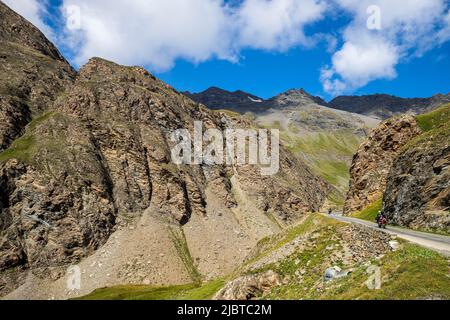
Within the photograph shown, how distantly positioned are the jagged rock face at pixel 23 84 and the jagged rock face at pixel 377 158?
120594 mm

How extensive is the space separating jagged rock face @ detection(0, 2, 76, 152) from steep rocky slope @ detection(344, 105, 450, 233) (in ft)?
402

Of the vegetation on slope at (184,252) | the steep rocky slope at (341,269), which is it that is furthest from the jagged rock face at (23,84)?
the steep rocky slope at (341,269)

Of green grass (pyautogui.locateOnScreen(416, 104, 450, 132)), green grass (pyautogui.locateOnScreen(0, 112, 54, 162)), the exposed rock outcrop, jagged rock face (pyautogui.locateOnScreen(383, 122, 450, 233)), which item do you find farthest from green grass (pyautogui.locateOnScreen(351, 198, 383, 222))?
green grass (pyautogui.locateOnScreen(0, 112, 54, 162))

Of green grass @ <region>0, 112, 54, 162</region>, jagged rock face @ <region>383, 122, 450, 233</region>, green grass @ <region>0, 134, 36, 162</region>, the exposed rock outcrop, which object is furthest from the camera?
green grass @ <region>0, 112, 54, 162</region>

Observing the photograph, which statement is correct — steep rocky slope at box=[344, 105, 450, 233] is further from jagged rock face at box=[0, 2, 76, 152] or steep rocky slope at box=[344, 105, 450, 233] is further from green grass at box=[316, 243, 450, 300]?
jagged rock face at box=[0, 2, 76, 152]

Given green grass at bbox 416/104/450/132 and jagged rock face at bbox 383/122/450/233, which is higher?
green grass at bbox 416/104/450/132

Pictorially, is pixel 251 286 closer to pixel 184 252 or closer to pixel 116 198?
pixel 184 252

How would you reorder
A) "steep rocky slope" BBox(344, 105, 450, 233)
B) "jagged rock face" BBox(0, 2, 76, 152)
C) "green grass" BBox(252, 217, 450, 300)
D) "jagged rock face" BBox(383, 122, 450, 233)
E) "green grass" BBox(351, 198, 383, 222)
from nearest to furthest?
1. "green grass" BBox(252, 217, 450, 300)
2. "jagged rock face" BBox(383, 122, 450, 233)
3. "steep rocky slope" BBox(344, 105, 450, 233)
4. "green grass" BBox(351, 198, 383, 222)
5. "jagged rock face" BBox(0, 2, 76, 152)

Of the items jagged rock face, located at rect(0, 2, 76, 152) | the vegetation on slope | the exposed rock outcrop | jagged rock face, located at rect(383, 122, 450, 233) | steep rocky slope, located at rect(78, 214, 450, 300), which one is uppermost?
jagged rock face, located at rect(0, 2, 76, 152)

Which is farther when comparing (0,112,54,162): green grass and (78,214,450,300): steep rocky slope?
(0,112,54,162): green grass

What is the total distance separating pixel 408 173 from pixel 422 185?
15.7 ft

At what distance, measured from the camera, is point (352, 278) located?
81.2 ft

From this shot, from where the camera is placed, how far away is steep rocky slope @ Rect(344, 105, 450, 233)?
42.2 metres
